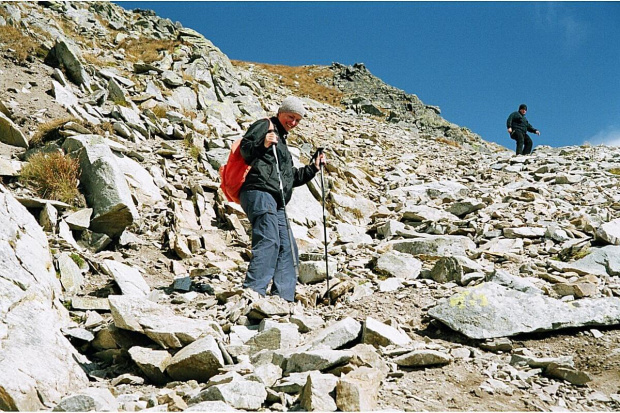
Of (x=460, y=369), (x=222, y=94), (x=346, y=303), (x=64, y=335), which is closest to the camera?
(x=460, y=369)

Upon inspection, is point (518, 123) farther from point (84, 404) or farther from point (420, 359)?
point (84, 404)

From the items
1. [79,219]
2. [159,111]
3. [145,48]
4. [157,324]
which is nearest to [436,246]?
[157,324]

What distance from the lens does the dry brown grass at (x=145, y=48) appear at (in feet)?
69.5

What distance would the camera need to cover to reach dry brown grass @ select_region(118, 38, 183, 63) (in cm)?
2119

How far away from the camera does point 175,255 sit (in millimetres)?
8211

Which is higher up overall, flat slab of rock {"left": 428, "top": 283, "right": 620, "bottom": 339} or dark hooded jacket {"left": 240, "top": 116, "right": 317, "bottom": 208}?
dark hooded jacket {"left": 240, "top": 116, "right": 317, "bottom": 208}

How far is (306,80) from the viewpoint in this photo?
51.6 metres

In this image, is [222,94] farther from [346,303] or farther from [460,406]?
[460,406]

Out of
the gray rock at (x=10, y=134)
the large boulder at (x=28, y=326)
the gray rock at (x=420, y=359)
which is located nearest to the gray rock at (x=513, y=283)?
the gray rock at (x=420, y=359)

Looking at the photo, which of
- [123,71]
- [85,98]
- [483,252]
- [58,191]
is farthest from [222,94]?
[483,252]

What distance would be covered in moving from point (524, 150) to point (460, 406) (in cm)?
2128

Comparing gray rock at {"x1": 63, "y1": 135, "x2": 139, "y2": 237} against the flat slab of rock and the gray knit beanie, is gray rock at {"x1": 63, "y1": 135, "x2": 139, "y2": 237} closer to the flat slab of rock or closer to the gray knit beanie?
the gray knit beanie

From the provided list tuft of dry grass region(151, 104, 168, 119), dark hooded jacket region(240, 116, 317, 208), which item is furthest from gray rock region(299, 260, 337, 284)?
tuft of dry grass region(151, 104, 168, 119)

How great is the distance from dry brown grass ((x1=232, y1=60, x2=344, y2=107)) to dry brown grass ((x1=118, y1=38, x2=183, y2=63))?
19926mm
